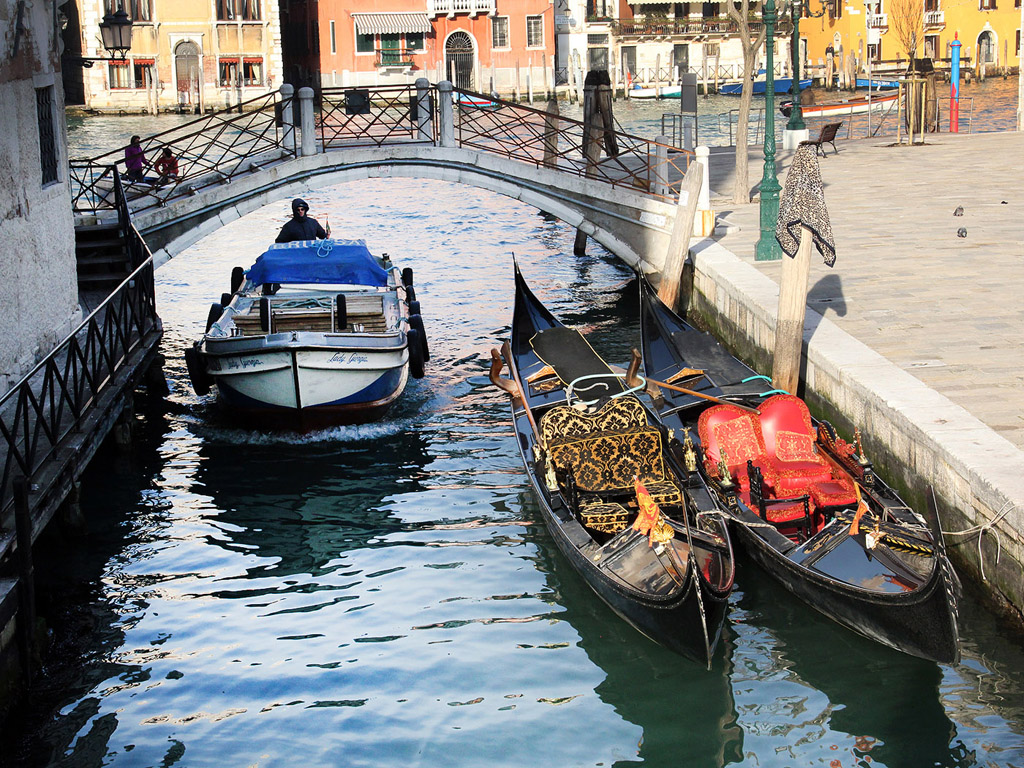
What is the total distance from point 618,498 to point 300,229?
6233 mm

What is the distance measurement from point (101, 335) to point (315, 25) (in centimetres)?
3588

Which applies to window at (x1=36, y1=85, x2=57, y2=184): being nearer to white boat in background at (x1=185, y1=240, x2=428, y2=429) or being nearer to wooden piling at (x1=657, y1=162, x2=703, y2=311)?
white boat in background at (x1=185, y1=240, x2=428, y2=429)

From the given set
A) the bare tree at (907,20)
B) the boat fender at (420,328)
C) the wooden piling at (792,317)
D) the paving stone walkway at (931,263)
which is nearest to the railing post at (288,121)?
the boat fender at (420,328)

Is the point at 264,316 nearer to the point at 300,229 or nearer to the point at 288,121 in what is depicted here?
the point at 300,229

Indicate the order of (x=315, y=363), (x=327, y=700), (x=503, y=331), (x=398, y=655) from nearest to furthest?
(x=327, y=700) → (x=398, y=655) → (x=315, y=363) → (x=503, y=331)

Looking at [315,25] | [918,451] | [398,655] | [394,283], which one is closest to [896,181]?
[394,283]

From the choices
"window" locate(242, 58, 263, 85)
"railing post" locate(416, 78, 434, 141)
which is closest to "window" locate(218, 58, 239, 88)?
"window" locate(242, 58, 263, 85)

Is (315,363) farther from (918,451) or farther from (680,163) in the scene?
(680,163)

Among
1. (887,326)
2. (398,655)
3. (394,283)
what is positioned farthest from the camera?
(394,283)

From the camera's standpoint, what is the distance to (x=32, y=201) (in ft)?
27.0

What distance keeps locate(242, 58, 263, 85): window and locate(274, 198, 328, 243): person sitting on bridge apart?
2991cm

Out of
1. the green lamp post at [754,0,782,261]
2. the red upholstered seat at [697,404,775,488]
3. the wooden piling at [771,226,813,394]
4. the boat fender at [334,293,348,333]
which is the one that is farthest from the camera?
the green lamp post at [754,0,782,261]

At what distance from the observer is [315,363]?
9.04 meters

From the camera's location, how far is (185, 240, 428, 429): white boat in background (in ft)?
29.7
